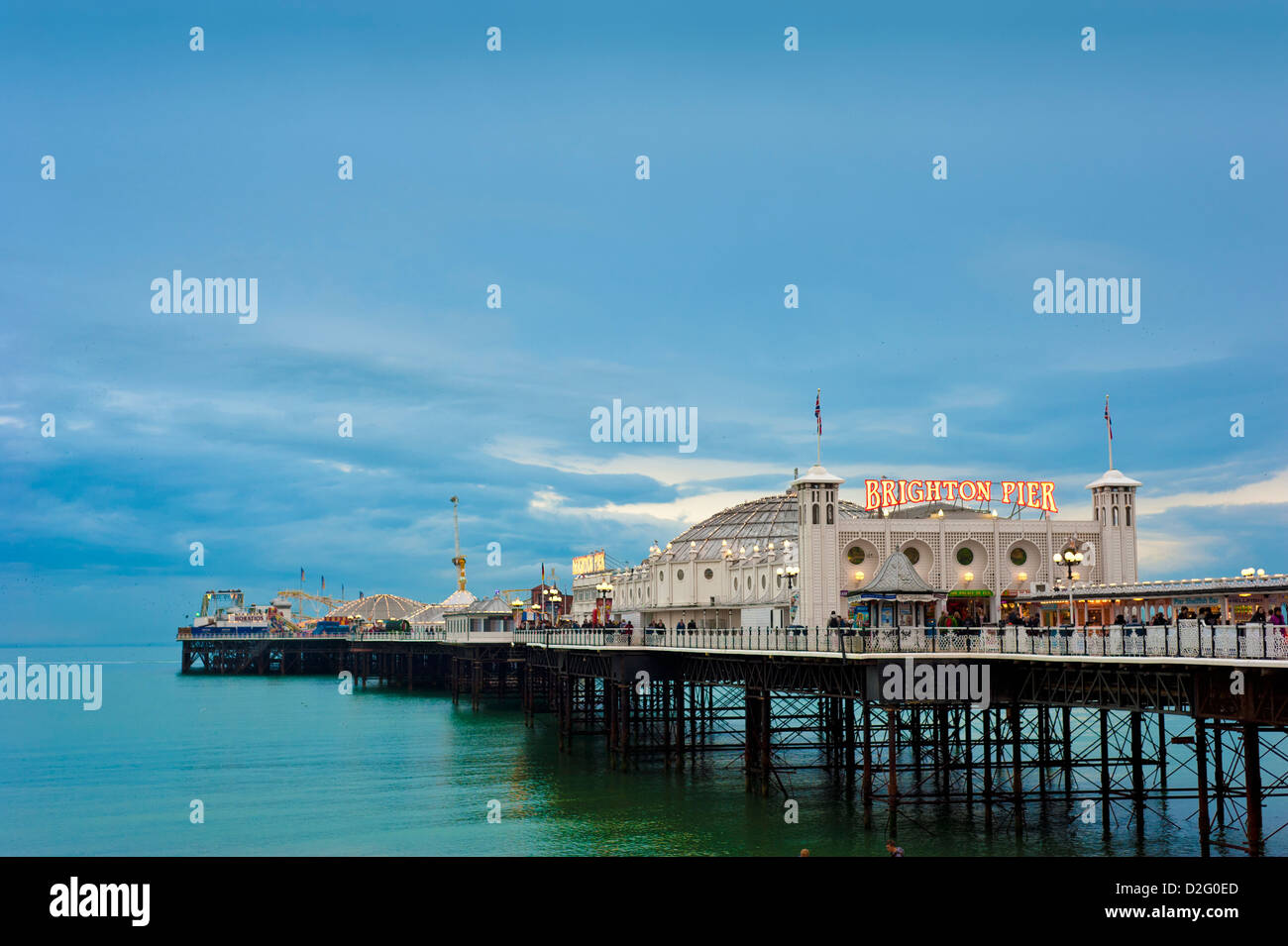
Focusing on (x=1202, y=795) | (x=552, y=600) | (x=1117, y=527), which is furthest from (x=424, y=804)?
(x=552, y=600)

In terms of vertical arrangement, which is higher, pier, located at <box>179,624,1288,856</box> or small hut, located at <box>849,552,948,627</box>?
small hut, located at <box>849,552,948,627</box>

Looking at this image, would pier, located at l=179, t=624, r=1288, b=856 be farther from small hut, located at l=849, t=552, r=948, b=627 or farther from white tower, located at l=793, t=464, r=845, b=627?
white tower, located at l=793, t=464, r=845, b=627

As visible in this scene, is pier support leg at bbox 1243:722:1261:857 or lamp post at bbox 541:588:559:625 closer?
pier support leg at bbox 1243:722:1261:857

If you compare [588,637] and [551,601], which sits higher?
[588,637]

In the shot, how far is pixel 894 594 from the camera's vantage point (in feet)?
148

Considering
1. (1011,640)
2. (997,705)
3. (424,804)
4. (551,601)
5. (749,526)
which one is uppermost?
(749,526)

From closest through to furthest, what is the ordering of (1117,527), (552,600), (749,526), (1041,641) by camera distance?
(1041,641)
(1117,527)
(749,526)
(552,600)

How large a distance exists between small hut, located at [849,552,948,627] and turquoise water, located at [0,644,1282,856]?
7.67 metres

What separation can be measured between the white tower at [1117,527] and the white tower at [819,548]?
13.8m

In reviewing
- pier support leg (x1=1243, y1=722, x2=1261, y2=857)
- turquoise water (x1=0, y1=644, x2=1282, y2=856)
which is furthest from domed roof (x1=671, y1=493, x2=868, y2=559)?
pier support leg (x1=1243, y1=722, x2=1261, y2=857)

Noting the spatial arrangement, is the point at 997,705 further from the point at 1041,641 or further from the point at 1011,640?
the point at 1041,641

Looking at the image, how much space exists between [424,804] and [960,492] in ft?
102

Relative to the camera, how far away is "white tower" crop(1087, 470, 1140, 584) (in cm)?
5722
